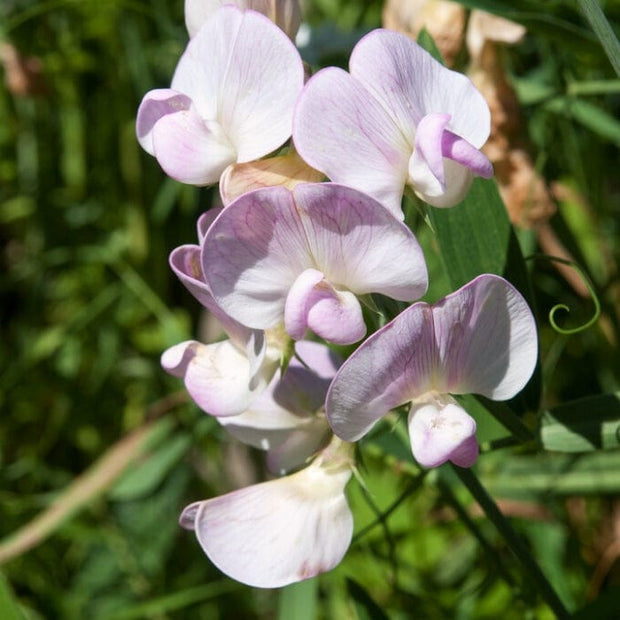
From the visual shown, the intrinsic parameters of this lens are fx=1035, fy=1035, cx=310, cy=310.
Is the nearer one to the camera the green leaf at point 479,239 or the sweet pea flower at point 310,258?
the sweet pea flower at point 310,258

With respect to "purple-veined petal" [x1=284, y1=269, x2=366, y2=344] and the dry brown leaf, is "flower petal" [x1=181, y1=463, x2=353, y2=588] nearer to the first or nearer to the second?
"purple-veined petal" [x1=284, y1=269, x2=366, y2=344]

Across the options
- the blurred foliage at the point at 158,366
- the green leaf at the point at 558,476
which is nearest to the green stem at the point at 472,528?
the blurred foliage at the point at 158,366

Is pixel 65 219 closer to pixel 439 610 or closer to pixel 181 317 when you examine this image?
pixel 181 317

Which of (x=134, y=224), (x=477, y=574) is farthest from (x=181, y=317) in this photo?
(x=477, y=574)

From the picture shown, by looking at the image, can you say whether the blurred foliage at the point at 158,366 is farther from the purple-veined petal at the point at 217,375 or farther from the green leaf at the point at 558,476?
the purple-veined petal at the point at 217,375

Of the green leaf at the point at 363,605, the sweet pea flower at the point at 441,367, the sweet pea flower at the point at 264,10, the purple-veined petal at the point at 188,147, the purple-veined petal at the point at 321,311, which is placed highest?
the sweet pea flower at the point at 264,10

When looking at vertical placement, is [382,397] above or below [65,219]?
above

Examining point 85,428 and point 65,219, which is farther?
point 65,219
